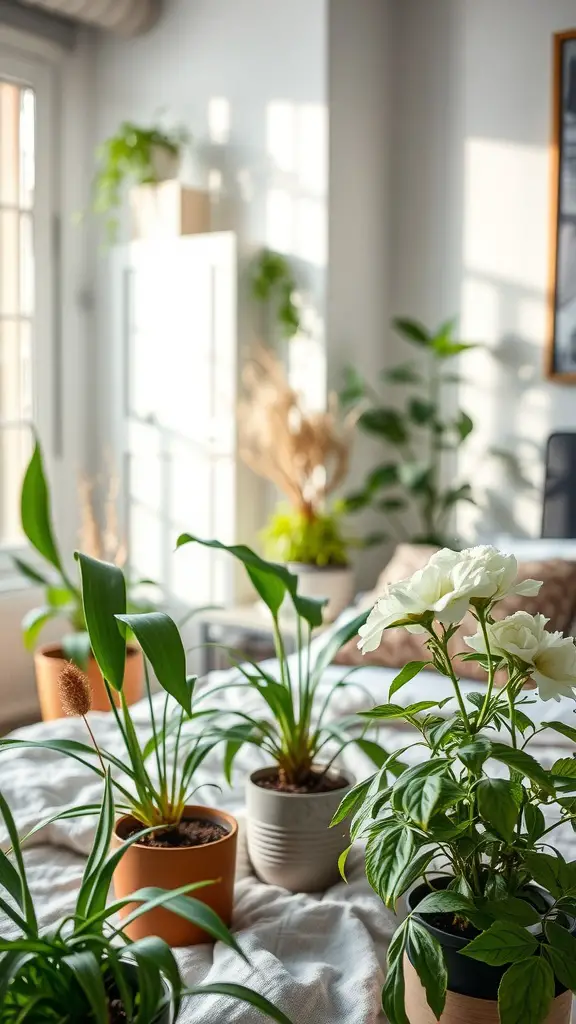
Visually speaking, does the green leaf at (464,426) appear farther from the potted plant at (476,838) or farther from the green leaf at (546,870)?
the green leaf at (546,870)

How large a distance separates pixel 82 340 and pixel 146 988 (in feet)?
12.4

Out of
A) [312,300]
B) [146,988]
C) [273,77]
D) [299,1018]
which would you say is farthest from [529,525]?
[146,988]

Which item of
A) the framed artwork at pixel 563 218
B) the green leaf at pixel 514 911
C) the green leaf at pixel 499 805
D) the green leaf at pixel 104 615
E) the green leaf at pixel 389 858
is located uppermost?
the framed artwork at pixel 563 218

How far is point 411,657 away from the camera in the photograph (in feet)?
8.61

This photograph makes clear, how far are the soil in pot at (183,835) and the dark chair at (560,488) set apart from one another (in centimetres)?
213

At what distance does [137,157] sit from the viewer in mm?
4004

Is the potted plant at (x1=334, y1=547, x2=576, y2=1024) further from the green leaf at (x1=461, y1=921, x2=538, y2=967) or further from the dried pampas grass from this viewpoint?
the dried pampas grass

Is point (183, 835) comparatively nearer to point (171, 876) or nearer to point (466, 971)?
point (171, 876)

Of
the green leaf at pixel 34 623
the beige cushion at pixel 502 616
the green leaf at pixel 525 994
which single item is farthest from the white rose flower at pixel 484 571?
the green leaf at pixel 34 623

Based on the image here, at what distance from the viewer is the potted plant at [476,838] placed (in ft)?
3.31

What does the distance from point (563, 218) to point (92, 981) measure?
3.22 m

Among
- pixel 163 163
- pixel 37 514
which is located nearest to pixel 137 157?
pixel 163 163

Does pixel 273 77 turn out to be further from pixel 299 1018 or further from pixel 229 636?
pixel 299 1018

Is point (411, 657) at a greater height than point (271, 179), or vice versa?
point (271, 179)
